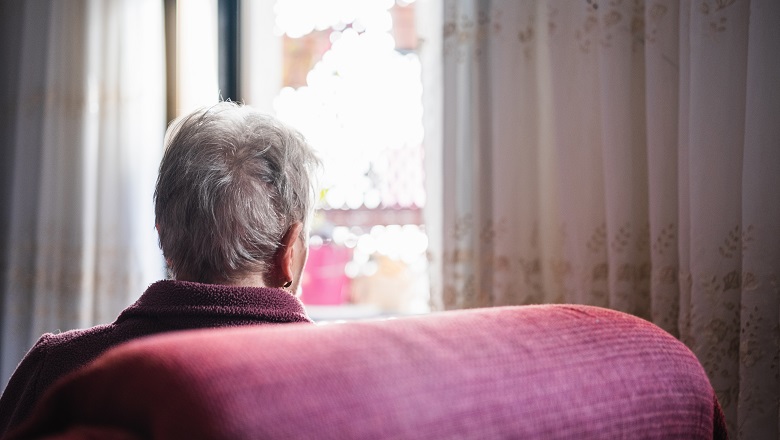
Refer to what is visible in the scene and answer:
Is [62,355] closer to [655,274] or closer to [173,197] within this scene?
[173,197]

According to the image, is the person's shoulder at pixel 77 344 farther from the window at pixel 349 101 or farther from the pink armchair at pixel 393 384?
the window at pixel 349 101

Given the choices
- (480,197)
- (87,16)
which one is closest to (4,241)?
(87,16)

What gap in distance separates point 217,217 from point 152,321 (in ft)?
0.60

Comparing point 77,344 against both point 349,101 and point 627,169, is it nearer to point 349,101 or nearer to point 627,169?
point 627,169

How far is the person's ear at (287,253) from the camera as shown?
987mm

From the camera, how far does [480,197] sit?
1822mm

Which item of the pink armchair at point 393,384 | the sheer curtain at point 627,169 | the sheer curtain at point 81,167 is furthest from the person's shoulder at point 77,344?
the sheer curtain at point 81,167

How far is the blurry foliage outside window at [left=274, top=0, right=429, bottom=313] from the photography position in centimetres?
236

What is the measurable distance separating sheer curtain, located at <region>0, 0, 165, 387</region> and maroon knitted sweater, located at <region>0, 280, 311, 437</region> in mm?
1455

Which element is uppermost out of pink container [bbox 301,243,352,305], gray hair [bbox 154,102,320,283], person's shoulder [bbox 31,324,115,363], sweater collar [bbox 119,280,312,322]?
gray hair [bbox 154,102,320,283]

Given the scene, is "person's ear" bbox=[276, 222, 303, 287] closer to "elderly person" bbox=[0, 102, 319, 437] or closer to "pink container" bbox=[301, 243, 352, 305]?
"elderly person" bbox=[0, 102, 319, 437]

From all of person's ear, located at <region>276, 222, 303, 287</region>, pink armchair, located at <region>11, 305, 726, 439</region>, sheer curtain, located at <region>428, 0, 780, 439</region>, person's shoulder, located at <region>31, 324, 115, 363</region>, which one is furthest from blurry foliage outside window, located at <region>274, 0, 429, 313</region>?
pink armchair, located at <region>11, 305, 726, 439</region>

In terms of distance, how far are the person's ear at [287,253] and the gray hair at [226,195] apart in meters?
0.01

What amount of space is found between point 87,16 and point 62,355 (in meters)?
1.84
